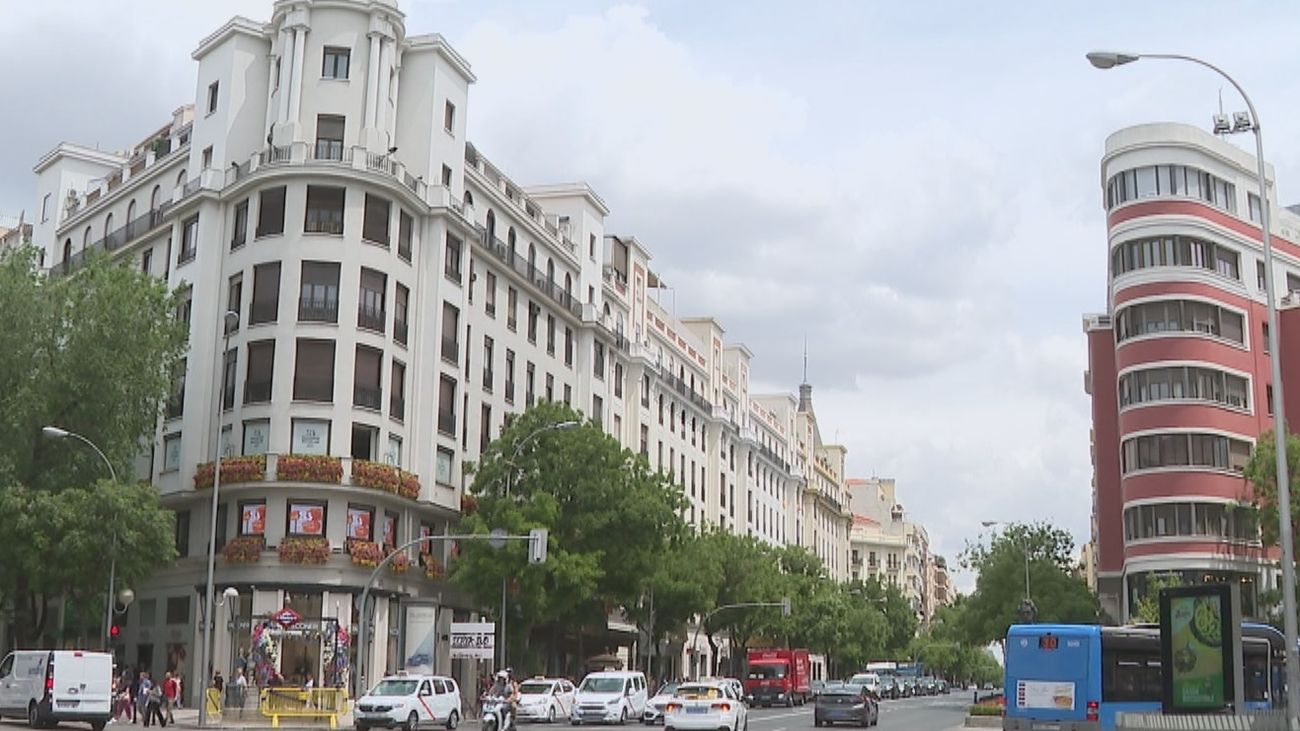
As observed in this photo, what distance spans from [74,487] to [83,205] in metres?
23.8

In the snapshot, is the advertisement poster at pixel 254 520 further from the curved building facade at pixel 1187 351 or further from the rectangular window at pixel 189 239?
the curved building facade at pixel 1187 351

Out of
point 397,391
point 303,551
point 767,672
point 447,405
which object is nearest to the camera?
point 303,551

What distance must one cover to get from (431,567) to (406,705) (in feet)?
58.1

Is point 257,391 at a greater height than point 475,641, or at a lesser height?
greater

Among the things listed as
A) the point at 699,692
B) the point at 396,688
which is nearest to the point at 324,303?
the point at 396,688

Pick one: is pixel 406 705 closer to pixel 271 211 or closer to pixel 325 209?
pixel 325 209

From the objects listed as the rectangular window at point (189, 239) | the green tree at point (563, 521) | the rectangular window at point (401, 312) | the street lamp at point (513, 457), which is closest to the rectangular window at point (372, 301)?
the rectangular window at point (401, 312)

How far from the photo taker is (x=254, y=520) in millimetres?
48719

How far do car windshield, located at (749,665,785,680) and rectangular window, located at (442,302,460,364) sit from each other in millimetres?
25750

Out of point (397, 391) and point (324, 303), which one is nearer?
point (324, 303)

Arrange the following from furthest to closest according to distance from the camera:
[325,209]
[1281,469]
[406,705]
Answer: [325,209] → [406,705] → [1281,469]

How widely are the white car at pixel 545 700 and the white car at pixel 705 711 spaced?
10.2 metres

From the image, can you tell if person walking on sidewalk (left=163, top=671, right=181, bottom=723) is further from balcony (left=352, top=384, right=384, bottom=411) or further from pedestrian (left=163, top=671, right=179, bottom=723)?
balcony (left=352, top=384, right=384, bottom=411)

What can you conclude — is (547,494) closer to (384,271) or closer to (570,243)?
(384,271)
